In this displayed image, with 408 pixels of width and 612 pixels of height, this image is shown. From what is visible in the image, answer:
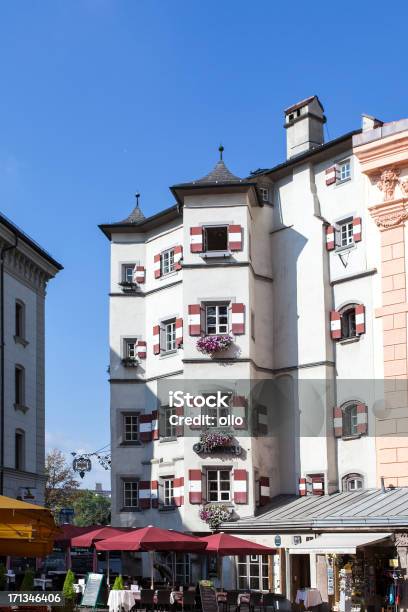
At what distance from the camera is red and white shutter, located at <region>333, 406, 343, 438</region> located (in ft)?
126

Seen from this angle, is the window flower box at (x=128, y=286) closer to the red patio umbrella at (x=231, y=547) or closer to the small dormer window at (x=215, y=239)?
the small dormer window at (x=215, y=239)

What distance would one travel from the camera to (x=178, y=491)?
39.9m

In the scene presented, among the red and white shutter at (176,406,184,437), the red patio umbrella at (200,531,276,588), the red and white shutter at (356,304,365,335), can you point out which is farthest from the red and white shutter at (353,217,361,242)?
the red patio umbrella at (200,531,276,588)

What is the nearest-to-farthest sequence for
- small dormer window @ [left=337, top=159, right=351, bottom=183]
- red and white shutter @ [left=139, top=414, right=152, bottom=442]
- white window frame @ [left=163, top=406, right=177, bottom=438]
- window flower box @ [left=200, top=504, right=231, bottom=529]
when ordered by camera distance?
1. window flower box @ [left=200, top=504, right=231, bottom=529]
2. small dormer window @ [left=337, top=159, right=351, bottom=183]
3. white window frame @ [left=163, top=406, right=177, bottom=438]
4. red and white shutter @ [left=139, top=414, right=152, bottom=442]

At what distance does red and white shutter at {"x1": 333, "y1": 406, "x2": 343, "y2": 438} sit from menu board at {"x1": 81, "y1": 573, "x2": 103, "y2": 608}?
10.9 metres

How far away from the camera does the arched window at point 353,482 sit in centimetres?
3747

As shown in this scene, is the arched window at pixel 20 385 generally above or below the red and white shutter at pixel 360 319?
below

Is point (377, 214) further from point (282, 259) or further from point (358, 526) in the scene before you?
point (358, 526)

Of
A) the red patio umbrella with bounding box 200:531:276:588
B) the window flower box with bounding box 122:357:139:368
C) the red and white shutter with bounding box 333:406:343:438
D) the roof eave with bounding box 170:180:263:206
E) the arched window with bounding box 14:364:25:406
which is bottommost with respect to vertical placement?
the red patio umbrella with bounding box 200:531:276:588

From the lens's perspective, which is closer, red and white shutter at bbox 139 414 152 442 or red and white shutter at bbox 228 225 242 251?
red and white shutter at bbox 228 225 242 251

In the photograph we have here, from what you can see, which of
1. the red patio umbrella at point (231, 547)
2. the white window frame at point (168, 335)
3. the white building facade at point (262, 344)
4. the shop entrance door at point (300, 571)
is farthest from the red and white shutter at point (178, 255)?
the red patio umbrella at point (231, 547)

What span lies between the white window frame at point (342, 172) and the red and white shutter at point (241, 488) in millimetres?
11734

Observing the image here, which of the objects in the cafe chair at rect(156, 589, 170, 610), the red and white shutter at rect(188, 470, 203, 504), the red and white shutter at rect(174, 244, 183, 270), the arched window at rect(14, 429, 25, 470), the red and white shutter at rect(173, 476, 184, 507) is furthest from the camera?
the arched window at rect(14, 429, 25, 470)

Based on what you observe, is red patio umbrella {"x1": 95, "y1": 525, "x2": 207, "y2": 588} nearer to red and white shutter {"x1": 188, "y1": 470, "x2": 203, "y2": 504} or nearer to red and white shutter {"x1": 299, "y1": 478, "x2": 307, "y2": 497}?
red and white shutter {"x1": 188, "y1": 470, "x2": 203, "y2": 504}
